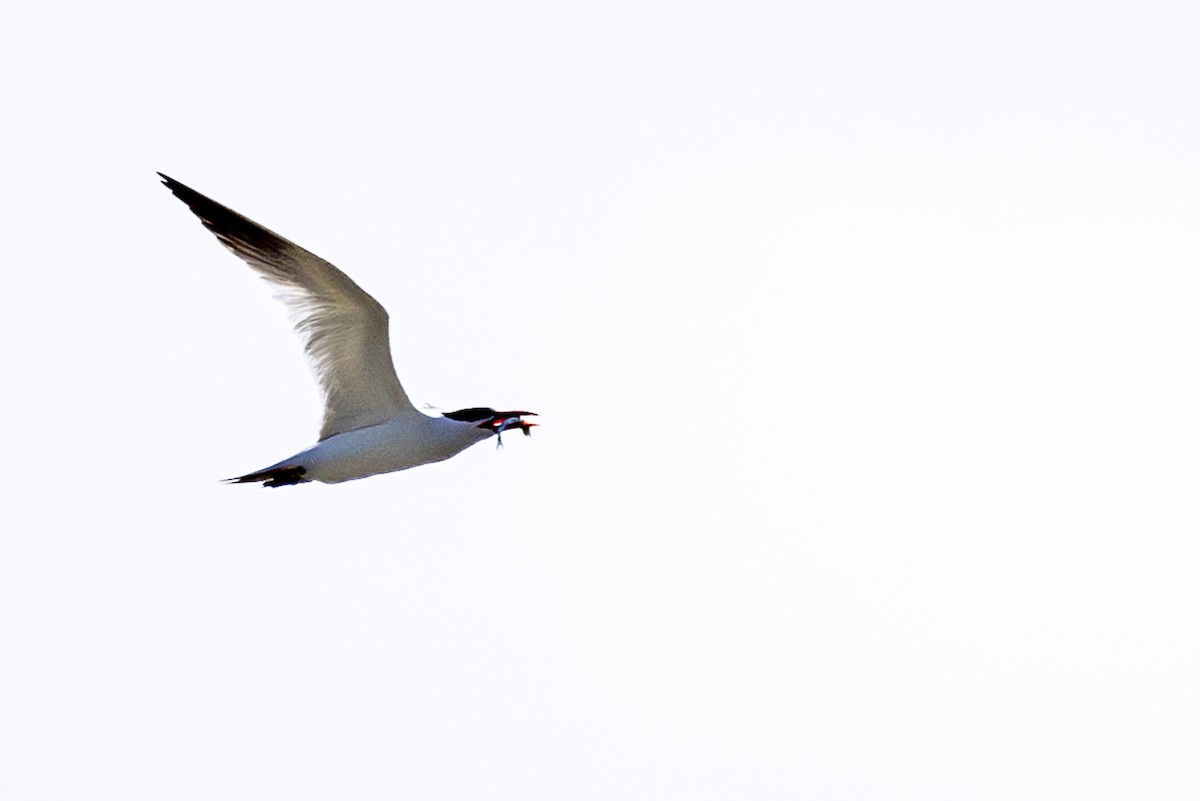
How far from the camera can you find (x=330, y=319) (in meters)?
23.1

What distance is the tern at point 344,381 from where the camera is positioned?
2284cm

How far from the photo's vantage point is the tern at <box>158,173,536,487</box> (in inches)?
899

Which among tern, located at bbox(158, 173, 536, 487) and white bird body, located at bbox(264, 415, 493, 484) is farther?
white bird body, located at bbox(264, 415, 493, 484)

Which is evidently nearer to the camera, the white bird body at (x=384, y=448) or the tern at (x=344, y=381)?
the tern at (x=344, y=381)

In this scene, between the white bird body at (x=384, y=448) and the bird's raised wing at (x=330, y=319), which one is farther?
the white bird body at (x=384, y=448)

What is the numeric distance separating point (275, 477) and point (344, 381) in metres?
1.08

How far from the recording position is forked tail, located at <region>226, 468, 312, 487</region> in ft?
75.8

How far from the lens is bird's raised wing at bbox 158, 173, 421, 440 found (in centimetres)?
2278

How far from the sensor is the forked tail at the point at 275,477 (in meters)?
23.1

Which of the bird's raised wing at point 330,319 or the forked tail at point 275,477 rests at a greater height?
the bird's raised wing at point 330,319

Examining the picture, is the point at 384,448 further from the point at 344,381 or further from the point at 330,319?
the point at 330,319

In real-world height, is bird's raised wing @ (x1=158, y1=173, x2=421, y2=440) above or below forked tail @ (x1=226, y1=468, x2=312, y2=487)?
above

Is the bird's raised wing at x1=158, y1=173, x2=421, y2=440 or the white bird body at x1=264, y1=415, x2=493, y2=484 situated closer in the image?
the bird's raised wing at x1=158, y1=173, x2=421, y2=440

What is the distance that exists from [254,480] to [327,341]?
140 cm
